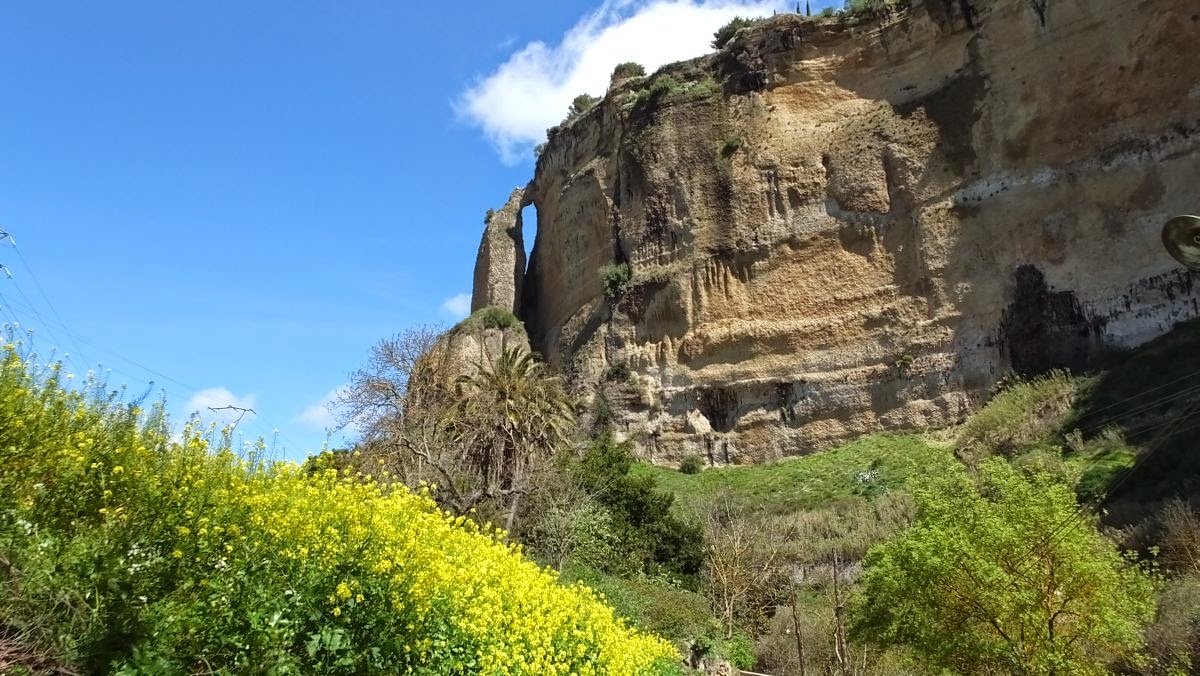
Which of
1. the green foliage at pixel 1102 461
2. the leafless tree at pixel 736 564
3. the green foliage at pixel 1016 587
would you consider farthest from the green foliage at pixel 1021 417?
the green foliage at pixel 1016 587

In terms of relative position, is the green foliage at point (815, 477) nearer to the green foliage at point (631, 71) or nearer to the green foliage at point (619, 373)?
the green foliage at point (619, 373)

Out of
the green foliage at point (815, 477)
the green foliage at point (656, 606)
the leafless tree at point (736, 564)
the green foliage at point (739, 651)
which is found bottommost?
the green foliage at point (739, 651)

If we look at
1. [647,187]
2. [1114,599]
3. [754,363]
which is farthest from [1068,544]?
[647,187]

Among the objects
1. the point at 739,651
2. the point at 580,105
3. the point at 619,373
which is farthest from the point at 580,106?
the point at 739,651

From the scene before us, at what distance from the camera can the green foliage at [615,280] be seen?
41.0 m

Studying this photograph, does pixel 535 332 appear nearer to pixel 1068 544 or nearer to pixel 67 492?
pixel 1068 544

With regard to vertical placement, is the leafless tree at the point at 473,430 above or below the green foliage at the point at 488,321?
below

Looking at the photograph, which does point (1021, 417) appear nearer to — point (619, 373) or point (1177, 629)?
point (1177, 629)

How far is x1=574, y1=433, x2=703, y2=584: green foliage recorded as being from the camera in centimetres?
2183

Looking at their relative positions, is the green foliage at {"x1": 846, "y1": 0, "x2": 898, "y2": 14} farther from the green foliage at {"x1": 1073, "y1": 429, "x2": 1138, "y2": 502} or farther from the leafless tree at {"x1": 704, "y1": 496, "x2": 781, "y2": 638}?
the leafless tree at {"x1": 704, "y1": 496, "x2": 781, "y2": 638}

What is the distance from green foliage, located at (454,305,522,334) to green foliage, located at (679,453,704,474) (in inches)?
564

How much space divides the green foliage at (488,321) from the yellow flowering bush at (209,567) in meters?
38.5

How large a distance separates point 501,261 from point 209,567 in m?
45.7

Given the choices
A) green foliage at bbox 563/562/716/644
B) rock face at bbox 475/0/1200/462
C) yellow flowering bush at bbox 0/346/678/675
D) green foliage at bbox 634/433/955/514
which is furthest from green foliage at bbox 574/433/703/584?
yellow flowering bush at bbox 0/346/678/675
